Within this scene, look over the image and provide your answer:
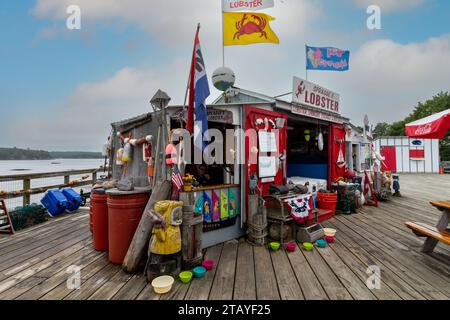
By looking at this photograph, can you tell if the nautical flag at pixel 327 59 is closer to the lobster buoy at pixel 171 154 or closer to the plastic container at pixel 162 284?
the lobster buoy at pixel 171 154

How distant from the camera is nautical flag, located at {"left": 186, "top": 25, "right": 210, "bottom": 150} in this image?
129 inches

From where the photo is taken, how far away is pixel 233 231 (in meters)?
4.25

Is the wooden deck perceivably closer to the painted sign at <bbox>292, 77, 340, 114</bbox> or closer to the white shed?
the painted sign at <bbox>292, 77, 340, 114</bbox>

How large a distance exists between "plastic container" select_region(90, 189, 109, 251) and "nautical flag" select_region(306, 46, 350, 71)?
251 inches

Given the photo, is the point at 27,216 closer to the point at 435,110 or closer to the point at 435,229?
the point at 435,229

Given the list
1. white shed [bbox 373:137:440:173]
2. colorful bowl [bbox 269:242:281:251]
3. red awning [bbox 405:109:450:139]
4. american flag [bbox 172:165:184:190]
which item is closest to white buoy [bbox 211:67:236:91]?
american flag [bbox 172:165:184:190]

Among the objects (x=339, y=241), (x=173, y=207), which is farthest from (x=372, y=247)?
(x=173, y=207)

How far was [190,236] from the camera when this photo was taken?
124 inches

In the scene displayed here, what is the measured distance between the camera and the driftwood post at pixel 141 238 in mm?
2960

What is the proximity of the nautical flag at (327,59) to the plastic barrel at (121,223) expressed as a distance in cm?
614

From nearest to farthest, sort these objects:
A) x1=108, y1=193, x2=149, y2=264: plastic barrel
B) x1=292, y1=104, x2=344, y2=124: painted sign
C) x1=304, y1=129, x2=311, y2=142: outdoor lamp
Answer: x1=108, y1=193, x2=149, y2=264: plastic barrel, x1=292, y1=104, x2=344, y2=124: painted sign, x1=304, y1=129, x2=311, y2=142: outdoor lamp

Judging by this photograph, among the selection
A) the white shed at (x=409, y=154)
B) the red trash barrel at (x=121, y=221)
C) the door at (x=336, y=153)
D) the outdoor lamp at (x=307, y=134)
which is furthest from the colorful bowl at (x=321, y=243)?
the white shed at (x=409, y=154)
